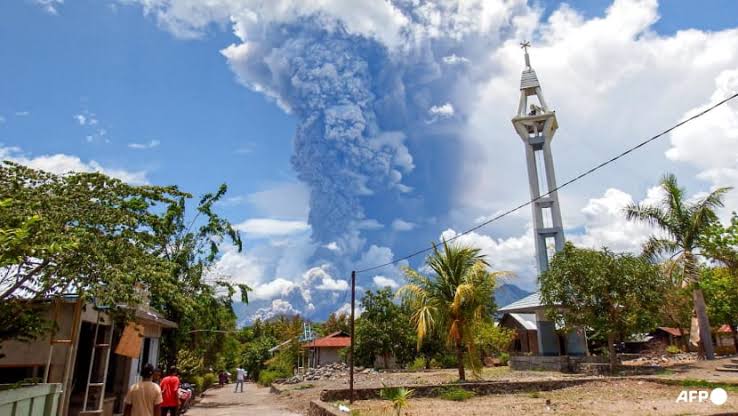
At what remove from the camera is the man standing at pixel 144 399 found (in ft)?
23.2

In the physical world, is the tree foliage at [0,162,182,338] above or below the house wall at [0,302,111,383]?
above

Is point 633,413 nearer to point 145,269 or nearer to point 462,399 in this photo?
point 462,399

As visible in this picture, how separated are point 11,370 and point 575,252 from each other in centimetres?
2309

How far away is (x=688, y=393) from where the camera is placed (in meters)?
13.8

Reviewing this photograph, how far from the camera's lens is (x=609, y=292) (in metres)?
21.4

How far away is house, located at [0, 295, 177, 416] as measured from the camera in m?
8.69

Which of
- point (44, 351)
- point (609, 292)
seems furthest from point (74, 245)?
point (609, 292)

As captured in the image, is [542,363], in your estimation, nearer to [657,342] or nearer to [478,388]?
[478,388]

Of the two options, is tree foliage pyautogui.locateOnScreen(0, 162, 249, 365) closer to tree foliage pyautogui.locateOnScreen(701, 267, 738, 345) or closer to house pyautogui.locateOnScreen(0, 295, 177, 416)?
house pyautogui.locateOnScreen(0, 295, 177, 416)

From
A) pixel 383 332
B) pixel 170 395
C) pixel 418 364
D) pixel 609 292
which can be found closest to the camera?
pixel 170 395

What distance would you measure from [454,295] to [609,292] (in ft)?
29.1

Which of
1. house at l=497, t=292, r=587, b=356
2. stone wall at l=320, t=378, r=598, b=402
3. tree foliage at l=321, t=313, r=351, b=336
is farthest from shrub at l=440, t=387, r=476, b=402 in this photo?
tree foliage at l=321, t=313, r=351, b=336

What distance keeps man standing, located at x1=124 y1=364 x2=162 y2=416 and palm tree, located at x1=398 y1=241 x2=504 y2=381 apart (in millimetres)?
10913

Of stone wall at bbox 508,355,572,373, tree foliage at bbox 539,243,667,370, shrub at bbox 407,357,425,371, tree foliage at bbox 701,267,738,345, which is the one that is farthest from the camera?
shrub at bbox 407,357,425,371
